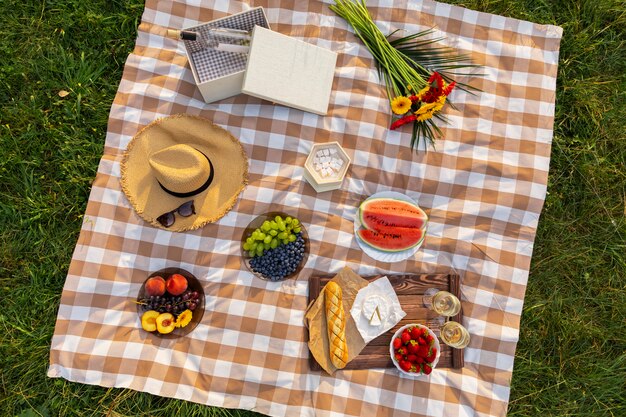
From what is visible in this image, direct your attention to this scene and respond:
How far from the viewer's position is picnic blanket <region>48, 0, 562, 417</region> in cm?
364

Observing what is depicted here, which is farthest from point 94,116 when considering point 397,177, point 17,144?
point 397,177

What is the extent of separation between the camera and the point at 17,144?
3.94 meters

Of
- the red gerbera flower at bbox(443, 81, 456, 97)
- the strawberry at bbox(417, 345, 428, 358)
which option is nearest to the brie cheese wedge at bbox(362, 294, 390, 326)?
the strawberry at bbox(417, 345, 428, 358)

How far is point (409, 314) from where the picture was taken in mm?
3678

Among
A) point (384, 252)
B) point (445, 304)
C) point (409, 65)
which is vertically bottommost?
point (445, 304)

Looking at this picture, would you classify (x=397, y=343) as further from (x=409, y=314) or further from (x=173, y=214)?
(x=173, y=214)

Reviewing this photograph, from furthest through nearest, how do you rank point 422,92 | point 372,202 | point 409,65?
point 409,65, point 372,202, point 422,92

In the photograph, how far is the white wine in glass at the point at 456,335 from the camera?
3.53 metres

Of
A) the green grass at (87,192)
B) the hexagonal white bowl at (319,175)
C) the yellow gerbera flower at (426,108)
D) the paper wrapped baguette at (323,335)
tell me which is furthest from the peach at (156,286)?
the yellow gerbera flower at (426,108)

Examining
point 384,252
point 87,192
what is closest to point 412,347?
point 384,252

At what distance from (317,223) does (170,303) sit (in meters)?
1.31

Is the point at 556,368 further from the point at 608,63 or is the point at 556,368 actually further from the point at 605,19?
the point at 605,19

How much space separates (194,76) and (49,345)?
2477 millimetres

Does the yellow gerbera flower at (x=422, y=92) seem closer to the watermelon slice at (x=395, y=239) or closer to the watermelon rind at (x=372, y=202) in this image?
the watermelon rind at (x=372, y=202)
